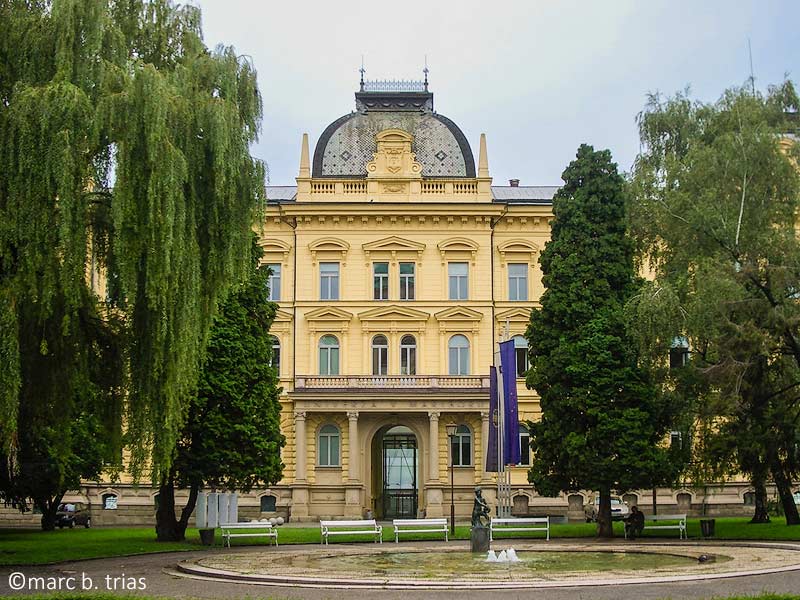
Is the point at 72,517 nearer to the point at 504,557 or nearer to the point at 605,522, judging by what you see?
the point at 605,522

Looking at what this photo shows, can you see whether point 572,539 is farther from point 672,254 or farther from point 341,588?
point 341,588

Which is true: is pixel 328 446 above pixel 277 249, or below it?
below

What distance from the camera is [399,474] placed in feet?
213

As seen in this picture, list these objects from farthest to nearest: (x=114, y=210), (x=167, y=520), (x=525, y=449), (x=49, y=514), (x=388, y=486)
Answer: (x=388, y=486) < (x=525, y=449) < (x=49, y=514) < (x=167, y=520) < (x=114, y=210)

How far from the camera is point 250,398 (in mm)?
34938

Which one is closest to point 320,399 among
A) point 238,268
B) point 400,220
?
point 400,220

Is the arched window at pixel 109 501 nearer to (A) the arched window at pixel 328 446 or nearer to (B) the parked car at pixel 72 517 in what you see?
(B) the parked car at pixel 72 517

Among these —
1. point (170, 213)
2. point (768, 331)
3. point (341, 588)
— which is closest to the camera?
point (341, 588)

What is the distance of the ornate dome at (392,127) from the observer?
178ft

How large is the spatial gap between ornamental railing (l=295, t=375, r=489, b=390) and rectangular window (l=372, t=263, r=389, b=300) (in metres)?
4.47

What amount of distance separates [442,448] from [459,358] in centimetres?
450

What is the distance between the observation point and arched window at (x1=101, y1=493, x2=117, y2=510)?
5153 cm

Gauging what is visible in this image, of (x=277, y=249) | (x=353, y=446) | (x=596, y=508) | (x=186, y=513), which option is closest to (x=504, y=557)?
(x=186, y=513)

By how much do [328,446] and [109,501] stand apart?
35.9ft
